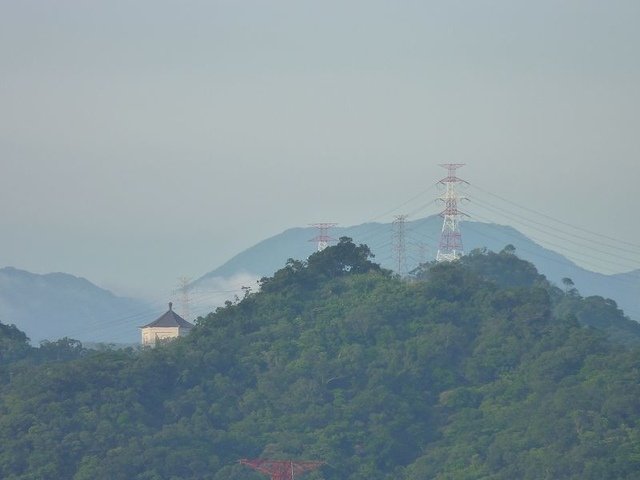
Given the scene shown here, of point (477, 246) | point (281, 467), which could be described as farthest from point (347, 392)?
point (477, 246)

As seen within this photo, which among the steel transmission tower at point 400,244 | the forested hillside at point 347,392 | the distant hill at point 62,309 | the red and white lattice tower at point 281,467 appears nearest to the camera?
the red and white lattice tower at point 281,467

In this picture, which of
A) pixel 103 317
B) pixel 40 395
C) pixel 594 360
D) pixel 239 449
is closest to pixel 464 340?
pixel 594 360

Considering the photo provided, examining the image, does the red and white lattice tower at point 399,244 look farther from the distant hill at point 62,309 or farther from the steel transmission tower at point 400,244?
the distant hill at point 62,309

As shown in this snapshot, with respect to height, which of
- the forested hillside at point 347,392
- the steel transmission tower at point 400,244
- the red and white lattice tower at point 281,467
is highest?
the steel transmission tower at point 400,244

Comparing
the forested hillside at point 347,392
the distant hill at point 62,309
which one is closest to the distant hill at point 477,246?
the distant hill at point 62,309

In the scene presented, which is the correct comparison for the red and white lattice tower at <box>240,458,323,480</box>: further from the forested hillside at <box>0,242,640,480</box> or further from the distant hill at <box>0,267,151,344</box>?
the distant hill at <box>0,267,151,344</box>

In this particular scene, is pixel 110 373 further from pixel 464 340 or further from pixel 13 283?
pixel 13 283
